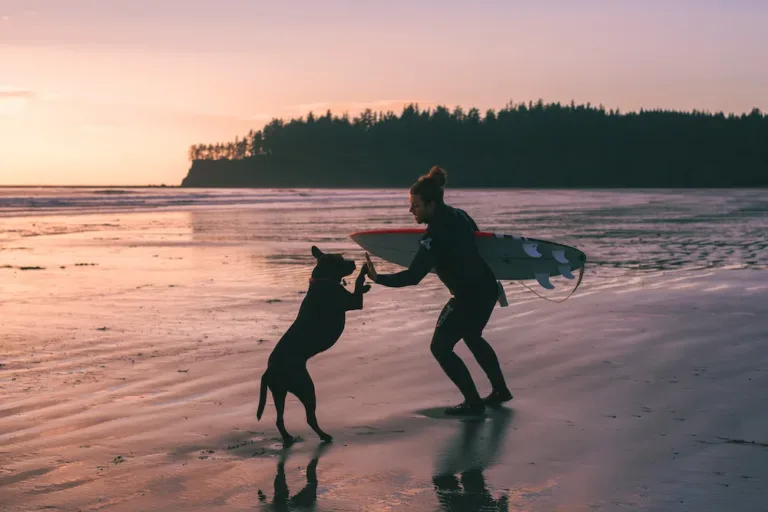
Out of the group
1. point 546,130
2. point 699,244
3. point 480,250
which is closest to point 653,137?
point 546,130

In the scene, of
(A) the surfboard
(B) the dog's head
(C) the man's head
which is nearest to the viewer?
(B) the dog's head

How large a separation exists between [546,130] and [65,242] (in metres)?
175

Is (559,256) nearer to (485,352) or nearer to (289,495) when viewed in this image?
(485,352)

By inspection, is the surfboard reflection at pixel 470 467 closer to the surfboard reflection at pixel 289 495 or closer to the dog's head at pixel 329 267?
the surfboard reflection at pixel 289 495

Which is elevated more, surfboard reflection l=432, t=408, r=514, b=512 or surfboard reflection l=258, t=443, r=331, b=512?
surfboard reflection l=258, t=443, r=331, b=512

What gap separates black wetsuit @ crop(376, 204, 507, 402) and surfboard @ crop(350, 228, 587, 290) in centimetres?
61

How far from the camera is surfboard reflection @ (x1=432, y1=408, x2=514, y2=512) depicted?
13.9ft

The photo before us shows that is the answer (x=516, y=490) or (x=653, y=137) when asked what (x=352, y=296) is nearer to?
(x=516, y=490)

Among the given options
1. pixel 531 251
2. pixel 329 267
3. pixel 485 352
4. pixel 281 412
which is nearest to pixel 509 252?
pixel 531 251

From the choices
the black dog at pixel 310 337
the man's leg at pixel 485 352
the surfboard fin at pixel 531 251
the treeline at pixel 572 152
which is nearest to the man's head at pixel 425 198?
the black dog at pixel 310 337

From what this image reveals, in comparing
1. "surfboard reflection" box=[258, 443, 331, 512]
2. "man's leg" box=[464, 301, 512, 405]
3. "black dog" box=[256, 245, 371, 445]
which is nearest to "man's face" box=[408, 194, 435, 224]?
"black dog" box=[256, 245, 371, 445]

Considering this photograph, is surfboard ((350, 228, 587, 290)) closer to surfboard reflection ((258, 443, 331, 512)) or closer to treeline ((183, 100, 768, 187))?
surfboard reflection ((258, 443, 331, 512))

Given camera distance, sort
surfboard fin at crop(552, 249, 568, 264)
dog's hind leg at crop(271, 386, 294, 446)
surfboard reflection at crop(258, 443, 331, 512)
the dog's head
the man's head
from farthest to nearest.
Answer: surfboard fin at crop(552, 249, 568, 264)
the man's head
the dog's head
dog's hind leg at crop(271, 386, 294, 446)
surfboard reflection at crop(258, 443, 331, 512)

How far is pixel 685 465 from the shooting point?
470cm
